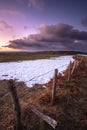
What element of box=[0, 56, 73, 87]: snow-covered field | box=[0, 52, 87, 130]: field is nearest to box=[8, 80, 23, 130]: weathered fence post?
box=[0, 52, 87, 130]: field

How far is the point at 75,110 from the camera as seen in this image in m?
9.00

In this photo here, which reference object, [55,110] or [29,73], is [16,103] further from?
[29,73]

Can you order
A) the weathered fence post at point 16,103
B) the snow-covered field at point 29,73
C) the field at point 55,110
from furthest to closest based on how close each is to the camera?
the snow-covered field at point 29,73, the field at point 55,110, the weathered fence post at point 16,103

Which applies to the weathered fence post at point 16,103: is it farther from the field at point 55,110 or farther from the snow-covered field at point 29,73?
the snow-covered field at point 29,73

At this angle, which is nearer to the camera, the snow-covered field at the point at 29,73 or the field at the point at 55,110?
the field at the point at 55,110

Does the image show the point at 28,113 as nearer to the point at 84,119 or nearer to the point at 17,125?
the point at 17,125

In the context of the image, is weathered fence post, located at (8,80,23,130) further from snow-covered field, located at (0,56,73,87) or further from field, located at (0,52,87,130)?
snow-covered field, located at (0,56,73,87)

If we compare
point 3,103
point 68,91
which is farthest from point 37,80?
point 3,103

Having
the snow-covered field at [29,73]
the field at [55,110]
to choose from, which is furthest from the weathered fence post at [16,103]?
the snow-covered field at [29,73]

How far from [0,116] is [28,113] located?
1.90m

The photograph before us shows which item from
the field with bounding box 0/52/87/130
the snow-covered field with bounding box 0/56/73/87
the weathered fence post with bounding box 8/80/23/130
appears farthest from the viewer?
the snow-covered field with bounding box 0/56/73/87

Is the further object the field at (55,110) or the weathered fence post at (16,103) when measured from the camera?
the field at (55,110)

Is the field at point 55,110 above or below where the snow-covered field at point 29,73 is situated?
below

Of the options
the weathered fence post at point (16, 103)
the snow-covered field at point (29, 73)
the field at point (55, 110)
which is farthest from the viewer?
the snow-covered field at point (29, 73)
